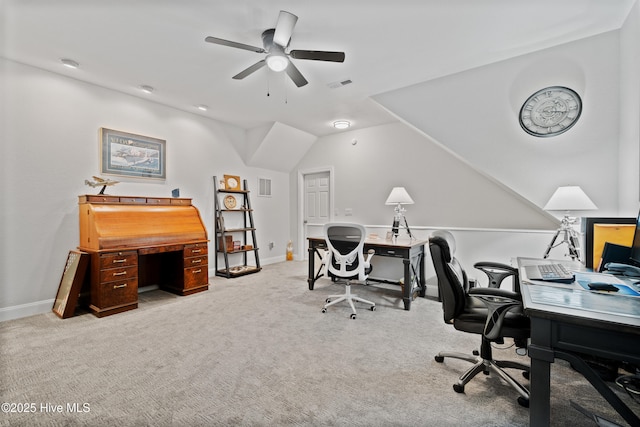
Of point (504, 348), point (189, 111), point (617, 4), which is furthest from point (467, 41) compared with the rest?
point (189, 111)

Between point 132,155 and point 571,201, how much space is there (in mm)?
5262

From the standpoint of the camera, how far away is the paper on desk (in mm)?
1361

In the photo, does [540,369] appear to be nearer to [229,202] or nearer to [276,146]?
[229,202]

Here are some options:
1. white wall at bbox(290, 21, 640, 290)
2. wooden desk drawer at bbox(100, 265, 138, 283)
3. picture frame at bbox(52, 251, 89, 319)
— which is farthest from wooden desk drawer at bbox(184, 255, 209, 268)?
white wall at bbox(290, 21, 640, 290)

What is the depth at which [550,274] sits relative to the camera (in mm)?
1676

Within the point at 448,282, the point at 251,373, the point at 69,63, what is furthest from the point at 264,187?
the point at 448,282

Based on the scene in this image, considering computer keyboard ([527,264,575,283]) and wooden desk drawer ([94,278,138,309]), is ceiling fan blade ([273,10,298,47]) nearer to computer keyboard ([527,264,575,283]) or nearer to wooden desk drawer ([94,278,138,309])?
computer keyboard ([527,264,575,283])

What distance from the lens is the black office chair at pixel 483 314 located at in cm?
153

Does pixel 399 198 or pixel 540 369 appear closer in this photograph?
pixel 540 369

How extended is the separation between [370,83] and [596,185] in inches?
107

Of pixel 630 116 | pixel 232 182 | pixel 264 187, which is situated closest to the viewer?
pixel 630 116

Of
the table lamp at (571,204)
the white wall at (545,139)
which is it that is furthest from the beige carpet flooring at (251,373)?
the white wall at (545,139)

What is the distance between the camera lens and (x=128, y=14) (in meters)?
2.23

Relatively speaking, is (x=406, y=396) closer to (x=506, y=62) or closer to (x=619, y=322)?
(x=619, y=322)
